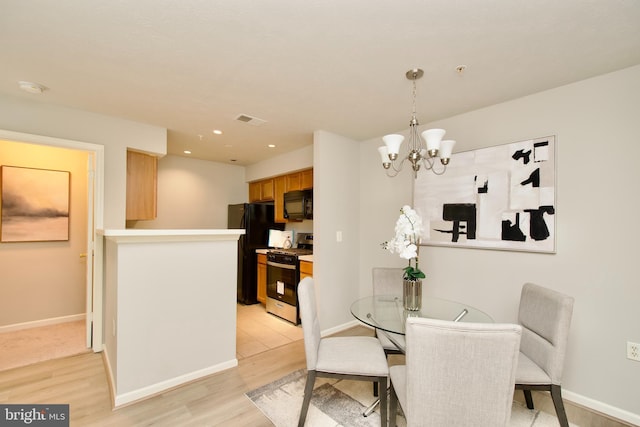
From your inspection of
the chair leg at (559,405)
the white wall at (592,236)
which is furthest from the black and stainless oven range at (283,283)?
the chair leg at (559,405)

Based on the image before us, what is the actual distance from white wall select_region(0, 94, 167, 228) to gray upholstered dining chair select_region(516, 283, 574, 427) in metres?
3.68

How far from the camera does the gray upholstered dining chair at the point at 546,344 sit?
161 cm

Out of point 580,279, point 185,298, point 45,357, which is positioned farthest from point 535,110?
point 45,357

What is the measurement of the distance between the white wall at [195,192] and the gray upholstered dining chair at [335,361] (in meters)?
3.52

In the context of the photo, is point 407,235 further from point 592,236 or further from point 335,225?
A: point 335,225

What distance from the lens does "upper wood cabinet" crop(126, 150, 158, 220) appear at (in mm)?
3227

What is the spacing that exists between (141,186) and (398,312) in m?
3.14

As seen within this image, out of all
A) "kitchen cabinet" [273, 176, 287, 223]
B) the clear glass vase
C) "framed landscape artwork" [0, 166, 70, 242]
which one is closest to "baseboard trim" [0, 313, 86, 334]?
"framed landscape artwork" [0, 166, 70, 242]

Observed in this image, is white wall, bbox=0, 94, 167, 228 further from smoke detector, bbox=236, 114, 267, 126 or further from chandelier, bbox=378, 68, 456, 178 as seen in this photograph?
chandelier, bbox=378, 68, 456, 178

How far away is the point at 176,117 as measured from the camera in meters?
2.95

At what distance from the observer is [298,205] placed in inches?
164

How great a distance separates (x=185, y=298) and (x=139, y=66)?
5.83ft

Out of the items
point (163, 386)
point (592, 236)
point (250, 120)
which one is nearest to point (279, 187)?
point (250, 120)

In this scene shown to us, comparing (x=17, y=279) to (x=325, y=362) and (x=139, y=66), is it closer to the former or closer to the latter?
(x=139, y=66)
